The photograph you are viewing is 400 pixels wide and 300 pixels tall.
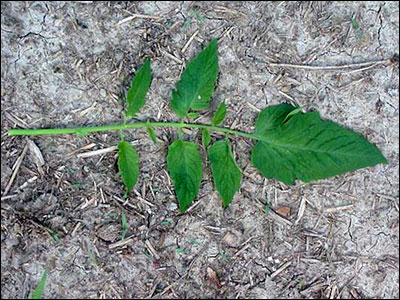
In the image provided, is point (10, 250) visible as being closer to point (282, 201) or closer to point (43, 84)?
point (43, 84)

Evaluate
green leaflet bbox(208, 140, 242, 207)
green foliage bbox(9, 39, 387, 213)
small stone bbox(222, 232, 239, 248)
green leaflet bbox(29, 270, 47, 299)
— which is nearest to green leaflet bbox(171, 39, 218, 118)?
green foliage bbox(9, 39, 387, 213)

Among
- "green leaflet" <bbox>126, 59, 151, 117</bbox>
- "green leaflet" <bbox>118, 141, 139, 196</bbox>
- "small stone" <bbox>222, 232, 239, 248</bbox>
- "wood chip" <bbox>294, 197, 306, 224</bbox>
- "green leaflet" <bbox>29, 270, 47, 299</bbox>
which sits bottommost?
"green leaflet" <bbox>29, 270, 47, 299</bbox>

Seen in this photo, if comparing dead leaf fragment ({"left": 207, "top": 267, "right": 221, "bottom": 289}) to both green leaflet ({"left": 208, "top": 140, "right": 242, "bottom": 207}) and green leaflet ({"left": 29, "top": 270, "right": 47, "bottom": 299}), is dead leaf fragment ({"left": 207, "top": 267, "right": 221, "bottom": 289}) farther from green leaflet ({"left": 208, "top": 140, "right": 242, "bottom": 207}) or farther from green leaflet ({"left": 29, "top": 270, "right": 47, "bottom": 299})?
green leaflet ({"left": 29, "top": 270, "right": 47, "bottom": 299})

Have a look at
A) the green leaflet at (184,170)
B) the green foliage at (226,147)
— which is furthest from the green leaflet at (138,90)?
the green leaflet at (184,170)

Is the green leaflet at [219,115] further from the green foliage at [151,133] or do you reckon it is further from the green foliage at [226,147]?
the green foliage at [151,133]

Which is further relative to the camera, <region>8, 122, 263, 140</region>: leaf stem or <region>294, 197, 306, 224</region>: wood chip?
<region>294, 197, 306, 224</region>: wood chip

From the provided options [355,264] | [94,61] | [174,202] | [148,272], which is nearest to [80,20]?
[94,61]

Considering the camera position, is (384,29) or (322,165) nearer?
(322,165)
